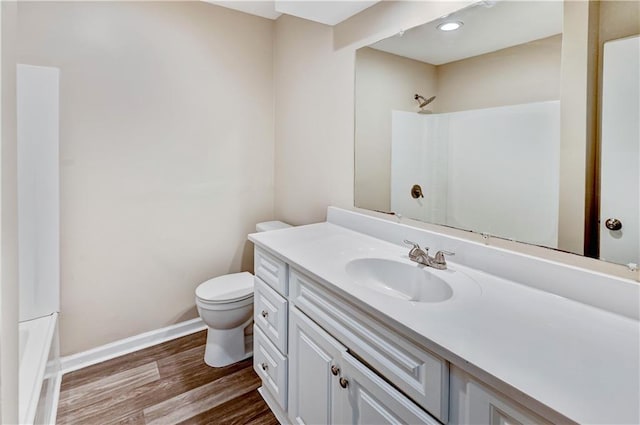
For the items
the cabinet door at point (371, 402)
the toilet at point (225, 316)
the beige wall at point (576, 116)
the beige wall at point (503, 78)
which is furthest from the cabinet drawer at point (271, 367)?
the beige wall at point (503, 78)

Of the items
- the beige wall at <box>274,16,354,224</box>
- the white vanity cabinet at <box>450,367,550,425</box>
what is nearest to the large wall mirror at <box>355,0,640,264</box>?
the beige wall at <box>274,16,354,224</box>

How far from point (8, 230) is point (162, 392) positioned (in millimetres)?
1476

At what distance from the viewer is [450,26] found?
1.37 m

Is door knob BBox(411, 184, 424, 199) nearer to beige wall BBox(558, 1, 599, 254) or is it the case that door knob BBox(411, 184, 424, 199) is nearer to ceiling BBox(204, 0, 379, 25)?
beige wall BBox(558, 1, 599, 254)

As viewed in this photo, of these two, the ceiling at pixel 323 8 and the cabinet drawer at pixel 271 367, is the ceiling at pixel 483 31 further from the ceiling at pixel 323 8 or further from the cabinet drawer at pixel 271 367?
the cabinet drawer at pixel 271 367

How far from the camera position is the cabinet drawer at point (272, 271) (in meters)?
1.44

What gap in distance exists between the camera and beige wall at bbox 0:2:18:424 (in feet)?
1.98

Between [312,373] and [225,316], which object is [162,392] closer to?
[225,316]

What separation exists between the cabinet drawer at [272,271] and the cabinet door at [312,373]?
12 cm

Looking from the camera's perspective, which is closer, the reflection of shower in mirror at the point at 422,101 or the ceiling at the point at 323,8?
the reflection of shower in mirror at the point at 422,101

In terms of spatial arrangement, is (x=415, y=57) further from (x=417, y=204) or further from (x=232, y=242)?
(x=232, y=242)

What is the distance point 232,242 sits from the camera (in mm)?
2520

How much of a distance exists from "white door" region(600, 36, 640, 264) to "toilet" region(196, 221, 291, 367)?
67.4 inches

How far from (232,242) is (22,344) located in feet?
4.16
